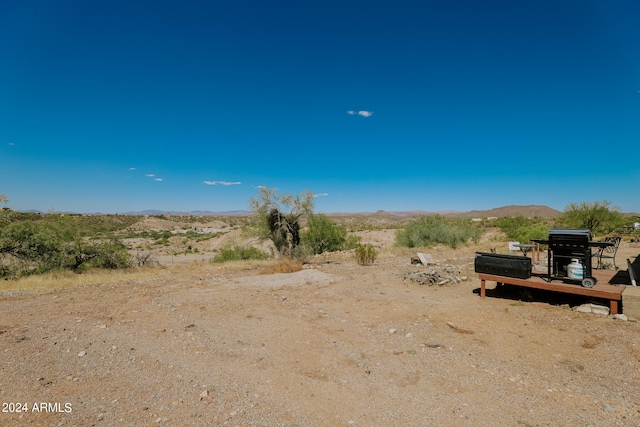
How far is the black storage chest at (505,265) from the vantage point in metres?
7.38

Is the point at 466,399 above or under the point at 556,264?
under

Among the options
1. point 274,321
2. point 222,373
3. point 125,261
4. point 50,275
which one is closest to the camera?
point 222,373

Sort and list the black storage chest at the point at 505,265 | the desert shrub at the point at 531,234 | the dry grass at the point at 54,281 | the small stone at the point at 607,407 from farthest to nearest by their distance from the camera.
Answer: the desert shrub at the point at 531,234 < the dry grass at the point at 54,281 < the black storage chest at the point at 505,265 < the small stone at the point at 607,407

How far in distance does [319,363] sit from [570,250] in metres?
6.29

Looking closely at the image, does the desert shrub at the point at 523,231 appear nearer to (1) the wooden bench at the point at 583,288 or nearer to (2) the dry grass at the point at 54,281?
(1) the wooden bench at the point at 583,288

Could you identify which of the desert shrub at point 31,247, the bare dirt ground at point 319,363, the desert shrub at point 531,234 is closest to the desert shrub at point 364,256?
the bare dirt ground at point 319,363

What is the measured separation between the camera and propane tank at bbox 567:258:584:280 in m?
6.65

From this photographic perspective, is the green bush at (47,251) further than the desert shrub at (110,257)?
No

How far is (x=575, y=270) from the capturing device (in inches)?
263

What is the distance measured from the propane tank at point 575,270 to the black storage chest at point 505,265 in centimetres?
77

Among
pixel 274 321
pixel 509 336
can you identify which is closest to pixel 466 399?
pixel 509 336

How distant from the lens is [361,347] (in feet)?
17.3

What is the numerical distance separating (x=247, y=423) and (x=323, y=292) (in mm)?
6328

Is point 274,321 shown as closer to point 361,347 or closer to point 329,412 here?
point 361,347
